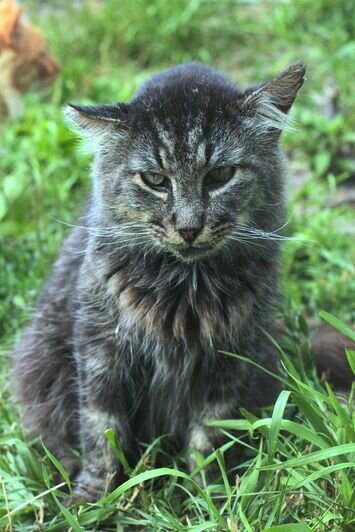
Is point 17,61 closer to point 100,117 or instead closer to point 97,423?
point 100,117

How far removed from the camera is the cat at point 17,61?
5.38 m

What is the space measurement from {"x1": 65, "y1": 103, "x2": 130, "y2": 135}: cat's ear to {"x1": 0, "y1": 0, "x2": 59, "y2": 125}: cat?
301 centimetres

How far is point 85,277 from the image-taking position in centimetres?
271

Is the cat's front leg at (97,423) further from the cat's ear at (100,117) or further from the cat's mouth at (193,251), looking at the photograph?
the cat's ear at (100,117)

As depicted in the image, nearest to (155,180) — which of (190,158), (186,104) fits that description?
(190,158)

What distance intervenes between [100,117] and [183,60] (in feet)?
11.2

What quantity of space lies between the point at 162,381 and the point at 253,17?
15.5 ft

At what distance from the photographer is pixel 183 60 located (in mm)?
5633

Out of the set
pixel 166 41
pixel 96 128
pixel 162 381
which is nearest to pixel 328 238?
pixel 162 381

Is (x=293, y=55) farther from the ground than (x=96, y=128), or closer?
farther from the ground

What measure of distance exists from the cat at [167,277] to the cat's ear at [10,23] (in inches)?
114

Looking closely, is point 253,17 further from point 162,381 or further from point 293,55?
point 162,381

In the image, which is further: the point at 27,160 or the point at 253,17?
the point at 253,17

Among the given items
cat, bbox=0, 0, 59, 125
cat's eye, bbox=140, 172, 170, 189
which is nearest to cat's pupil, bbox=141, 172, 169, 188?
cat's eye, bbox=140, 172, 170, 189
